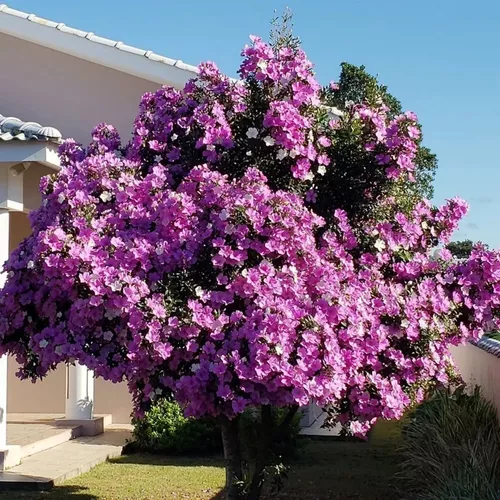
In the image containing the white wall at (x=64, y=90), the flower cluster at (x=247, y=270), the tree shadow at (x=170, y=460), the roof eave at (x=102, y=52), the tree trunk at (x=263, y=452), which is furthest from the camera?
the white wall at (x=64, y=90)

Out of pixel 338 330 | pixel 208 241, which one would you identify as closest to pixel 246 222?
pixel 208 241

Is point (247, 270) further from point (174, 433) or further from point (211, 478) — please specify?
point (174, 433)

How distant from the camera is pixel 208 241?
543cm

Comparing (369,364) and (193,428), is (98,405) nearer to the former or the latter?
(193,428)

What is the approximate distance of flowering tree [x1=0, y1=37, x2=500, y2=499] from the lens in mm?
5059

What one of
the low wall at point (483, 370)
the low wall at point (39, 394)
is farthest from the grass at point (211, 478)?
the low wall at point (39, 394)

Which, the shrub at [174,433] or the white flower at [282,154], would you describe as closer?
the white flower at [282,154]

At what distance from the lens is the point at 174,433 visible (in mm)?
10078

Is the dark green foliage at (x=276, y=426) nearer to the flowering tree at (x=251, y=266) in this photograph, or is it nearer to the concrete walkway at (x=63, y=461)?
the concrete walkway at (x=63, y=461)

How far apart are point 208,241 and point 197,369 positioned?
2.79 feet

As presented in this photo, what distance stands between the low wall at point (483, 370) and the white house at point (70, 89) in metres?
4.69

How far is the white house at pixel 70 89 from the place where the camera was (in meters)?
11.1

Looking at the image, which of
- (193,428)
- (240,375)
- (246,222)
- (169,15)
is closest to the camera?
(240,375)

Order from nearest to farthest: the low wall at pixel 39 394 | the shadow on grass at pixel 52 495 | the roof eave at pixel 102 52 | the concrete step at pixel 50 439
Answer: the shadow on grass at pixel 52 495 < the concrete step at pixel 50 439 < the roof eave at pixel 102 52 < the low wall at pixel 39 394
